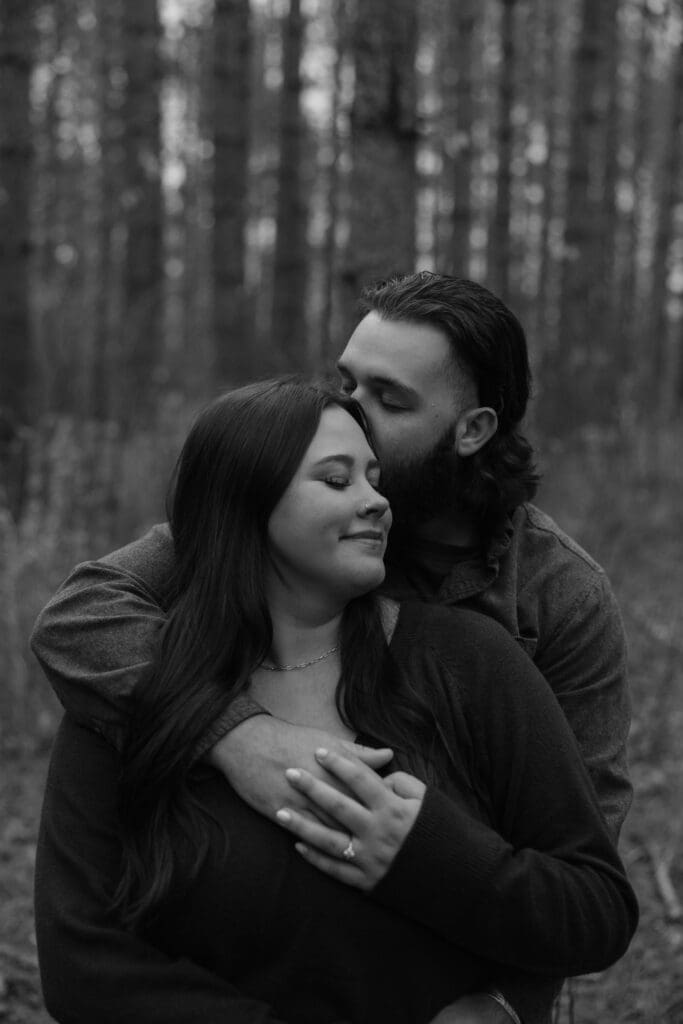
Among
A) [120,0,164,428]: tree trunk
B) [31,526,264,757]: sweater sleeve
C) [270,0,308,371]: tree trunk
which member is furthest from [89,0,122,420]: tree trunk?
[31,526,264,757]: sweater sleeve

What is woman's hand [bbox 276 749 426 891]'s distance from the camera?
6.61 ft

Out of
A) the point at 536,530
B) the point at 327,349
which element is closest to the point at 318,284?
the point at 327,349

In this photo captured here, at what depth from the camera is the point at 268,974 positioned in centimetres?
208

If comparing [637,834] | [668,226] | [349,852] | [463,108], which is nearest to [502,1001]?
[349,852]

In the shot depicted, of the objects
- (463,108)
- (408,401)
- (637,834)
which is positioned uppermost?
(463,108)

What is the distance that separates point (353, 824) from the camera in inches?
79.4

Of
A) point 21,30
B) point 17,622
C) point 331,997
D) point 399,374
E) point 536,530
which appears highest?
point 21,30

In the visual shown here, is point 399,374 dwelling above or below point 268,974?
above

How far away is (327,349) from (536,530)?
288 cm

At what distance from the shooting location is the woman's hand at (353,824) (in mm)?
2016

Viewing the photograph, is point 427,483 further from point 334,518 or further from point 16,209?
point 16,209

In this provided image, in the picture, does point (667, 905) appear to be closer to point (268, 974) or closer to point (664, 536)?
point (268, 974)

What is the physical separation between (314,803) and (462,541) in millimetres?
793

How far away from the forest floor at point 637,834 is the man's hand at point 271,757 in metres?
1.28
